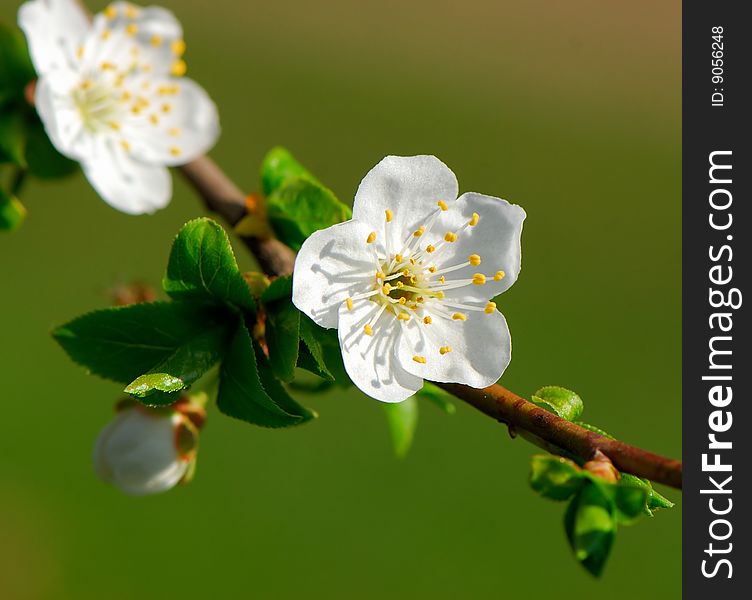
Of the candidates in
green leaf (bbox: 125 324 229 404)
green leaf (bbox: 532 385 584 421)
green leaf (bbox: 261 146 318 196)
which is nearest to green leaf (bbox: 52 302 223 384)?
green leaf (bbox: 125 324 229 404)

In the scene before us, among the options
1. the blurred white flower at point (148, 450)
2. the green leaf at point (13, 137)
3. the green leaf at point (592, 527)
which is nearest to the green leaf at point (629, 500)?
the green leaf at point (592, 527)

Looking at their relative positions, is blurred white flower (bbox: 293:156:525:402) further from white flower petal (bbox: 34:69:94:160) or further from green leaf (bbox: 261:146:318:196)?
white flower petal (bbox: 34:69:94:160)

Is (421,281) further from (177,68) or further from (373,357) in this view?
(177,68)

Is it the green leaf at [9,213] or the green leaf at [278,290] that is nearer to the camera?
the green leaf at [278,290]

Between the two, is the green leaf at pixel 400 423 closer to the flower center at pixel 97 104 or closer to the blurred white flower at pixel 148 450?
the blurred white flower at pixel 148 450

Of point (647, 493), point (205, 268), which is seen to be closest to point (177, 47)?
point (205, 268)
